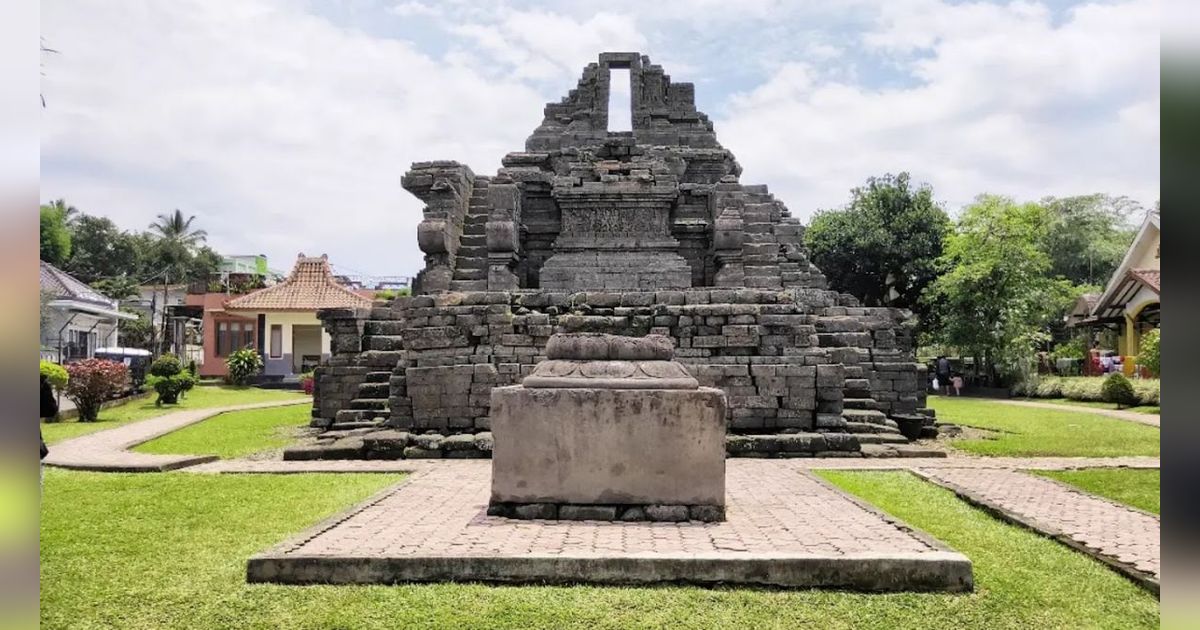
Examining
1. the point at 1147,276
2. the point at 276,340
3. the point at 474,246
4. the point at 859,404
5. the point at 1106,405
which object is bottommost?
the point at 1106,405

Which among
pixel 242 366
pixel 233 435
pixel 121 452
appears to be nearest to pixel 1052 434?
pixel 233 435

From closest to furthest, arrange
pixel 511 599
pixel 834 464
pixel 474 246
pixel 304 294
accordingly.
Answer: pixel 511 599 → pixel 834 464 → pixel 474 246 → pixel 304 294

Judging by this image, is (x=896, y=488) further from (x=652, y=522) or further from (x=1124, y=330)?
(x=1124, y=330)

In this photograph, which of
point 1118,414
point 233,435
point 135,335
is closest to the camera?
point 233,435

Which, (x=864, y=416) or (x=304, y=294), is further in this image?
(x=304, y=294)

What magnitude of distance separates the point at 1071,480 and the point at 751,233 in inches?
315

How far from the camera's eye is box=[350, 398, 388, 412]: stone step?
480 inches

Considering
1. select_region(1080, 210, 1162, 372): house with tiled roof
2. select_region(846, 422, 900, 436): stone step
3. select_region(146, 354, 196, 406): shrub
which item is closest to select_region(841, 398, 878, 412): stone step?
select_region(846, 422, 900, 436): stone step

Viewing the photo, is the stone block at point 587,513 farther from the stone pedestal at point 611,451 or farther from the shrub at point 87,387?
the shrub at point 87,387

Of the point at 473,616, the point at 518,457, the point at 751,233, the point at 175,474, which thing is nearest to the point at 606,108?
the point at 751,233

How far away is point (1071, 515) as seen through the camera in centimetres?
626

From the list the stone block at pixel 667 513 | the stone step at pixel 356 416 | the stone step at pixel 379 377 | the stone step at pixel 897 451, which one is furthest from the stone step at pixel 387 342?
the stone block at pixel 667 513

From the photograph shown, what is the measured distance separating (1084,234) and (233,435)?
51.6 meters

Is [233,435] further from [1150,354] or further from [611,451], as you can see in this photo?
[1150,354]
